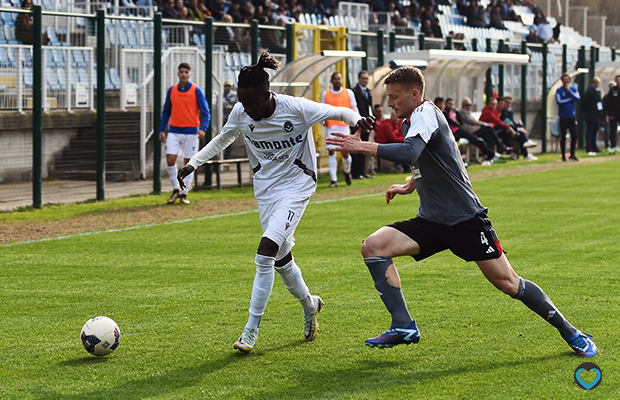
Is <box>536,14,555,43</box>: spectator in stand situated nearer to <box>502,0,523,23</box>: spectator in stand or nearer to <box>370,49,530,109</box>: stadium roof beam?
<box>502,0,523,23</box>: spectator in stand

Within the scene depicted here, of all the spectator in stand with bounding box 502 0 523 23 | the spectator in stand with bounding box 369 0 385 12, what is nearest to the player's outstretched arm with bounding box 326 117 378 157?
the spectator in stand with bounding box 369 0 385 12

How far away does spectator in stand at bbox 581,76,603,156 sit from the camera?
75.3ft

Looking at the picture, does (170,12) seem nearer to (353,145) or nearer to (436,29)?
(436,29)

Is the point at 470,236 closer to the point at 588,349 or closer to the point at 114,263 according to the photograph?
the point at 588,349

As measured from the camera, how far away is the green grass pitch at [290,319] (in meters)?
4.52

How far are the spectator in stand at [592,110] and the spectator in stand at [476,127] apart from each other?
13.1 ft

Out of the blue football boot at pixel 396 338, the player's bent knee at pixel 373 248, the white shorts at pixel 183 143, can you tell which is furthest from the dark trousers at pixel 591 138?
the blue football boot at pixel 396 338

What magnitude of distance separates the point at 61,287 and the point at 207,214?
16.1 feet

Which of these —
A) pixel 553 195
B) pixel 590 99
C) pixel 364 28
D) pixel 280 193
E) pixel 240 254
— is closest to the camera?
pixel 280 193

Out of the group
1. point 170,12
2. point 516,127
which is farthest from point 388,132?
point 170,12

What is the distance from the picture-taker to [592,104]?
23.0 m

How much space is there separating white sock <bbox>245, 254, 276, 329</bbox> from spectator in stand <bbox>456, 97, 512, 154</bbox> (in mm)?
15548

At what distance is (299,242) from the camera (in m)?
9.48

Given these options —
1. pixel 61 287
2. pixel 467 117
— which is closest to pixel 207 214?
pixel 61 287
